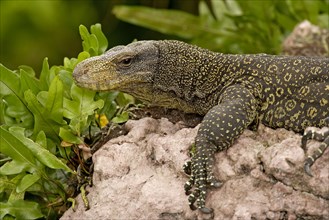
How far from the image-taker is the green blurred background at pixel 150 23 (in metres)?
10.1

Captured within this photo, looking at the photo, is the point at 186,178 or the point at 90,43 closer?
the point at 186,178

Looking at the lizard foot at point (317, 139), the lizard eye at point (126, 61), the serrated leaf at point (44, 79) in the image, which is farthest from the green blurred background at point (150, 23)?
the lizard foot at point (317, 139)

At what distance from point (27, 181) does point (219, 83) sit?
2.00 metres

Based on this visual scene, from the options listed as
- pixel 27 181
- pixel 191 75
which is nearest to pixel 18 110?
pixel 27 181

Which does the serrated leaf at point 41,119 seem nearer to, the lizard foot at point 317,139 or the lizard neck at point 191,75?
the lizard neck at point 191,75

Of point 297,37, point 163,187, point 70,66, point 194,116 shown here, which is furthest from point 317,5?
point 163,187

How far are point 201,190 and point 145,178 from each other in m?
0.57

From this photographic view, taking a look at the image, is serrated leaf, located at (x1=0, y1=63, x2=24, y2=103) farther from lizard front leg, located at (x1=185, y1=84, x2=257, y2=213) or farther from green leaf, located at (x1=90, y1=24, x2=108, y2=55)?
lizard front leg, located at (x1=185, y1=84, x2=257, y2=213)

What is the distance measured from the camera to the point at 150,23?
10.8 m

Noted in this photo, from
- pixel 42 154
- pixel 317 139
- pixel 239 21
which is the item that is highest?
pixel 317 139

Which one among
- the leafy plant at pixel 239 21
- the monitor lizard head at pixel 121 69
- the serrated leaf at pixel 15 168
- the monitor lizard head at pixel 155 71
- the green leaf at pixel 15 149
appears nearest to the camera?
the green leaf at pixel 15 149

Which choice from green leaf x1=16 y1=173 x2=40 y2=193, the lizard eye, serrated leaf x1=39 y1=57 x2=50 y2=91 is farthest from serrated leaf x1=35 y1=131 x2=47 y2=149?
the lizard eye

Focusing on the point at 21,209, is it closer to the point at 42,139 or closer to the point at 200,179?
the point at 42,139

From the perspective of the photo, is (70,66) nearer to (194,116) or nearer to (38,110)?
(38,110)
